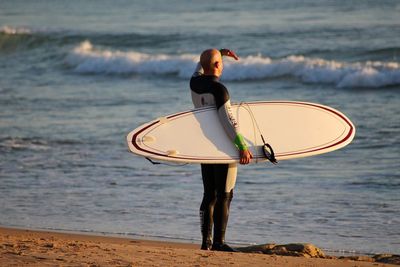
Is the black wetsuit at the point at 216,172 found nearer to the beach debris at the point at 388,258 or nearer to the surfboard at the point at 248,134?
the surfboard at the point at 248,134

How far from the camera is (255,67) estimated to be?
2138 centimetres

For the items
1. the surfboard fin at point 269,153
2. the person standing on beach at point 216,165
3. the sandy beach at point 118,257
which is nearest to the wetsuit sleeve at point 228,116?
the person standing on beach at point 216,165

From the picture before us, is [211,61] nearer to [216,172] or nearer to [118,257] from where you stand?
[216,172]

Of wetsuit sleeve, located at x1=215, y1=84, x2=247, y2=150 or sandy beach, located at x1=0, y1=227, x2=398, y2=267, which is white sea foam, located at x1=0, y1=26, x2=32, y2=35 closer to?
sandy beach, located at x1=0, y1=227, x2=398, y2=267

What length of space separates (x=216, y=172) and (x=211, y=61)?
0.82m

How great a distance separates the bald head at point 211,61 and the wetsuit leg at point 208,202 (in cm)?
70

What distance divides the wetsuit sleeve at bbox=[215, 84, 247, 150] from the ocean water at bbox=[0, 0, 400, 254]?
70.4 inches

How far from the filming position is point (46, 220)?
9.34 meters

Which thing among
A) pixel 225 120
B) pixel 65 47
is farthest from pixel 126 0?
pixel 225 120

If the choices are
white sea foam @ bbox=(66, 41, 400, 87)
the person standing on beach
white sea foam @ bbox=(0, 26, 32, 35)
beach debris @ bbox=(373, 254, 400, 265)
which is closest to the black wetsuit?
the person standing on beach

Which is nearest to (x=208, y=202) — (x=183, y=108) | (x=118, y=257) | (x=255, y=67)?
(x=118, y=257)

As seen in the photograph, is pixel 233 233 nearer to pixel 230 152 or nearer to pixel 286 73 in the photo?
pixel 230 152

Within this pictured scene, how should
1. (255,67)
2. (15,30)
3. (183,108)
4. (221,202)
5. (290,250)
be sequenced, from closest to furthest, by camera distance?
(221,202) → (290,250) → (183,108) → (255,67) → (15,30)

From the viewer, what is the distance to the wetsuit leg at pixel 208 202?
23.3ft
